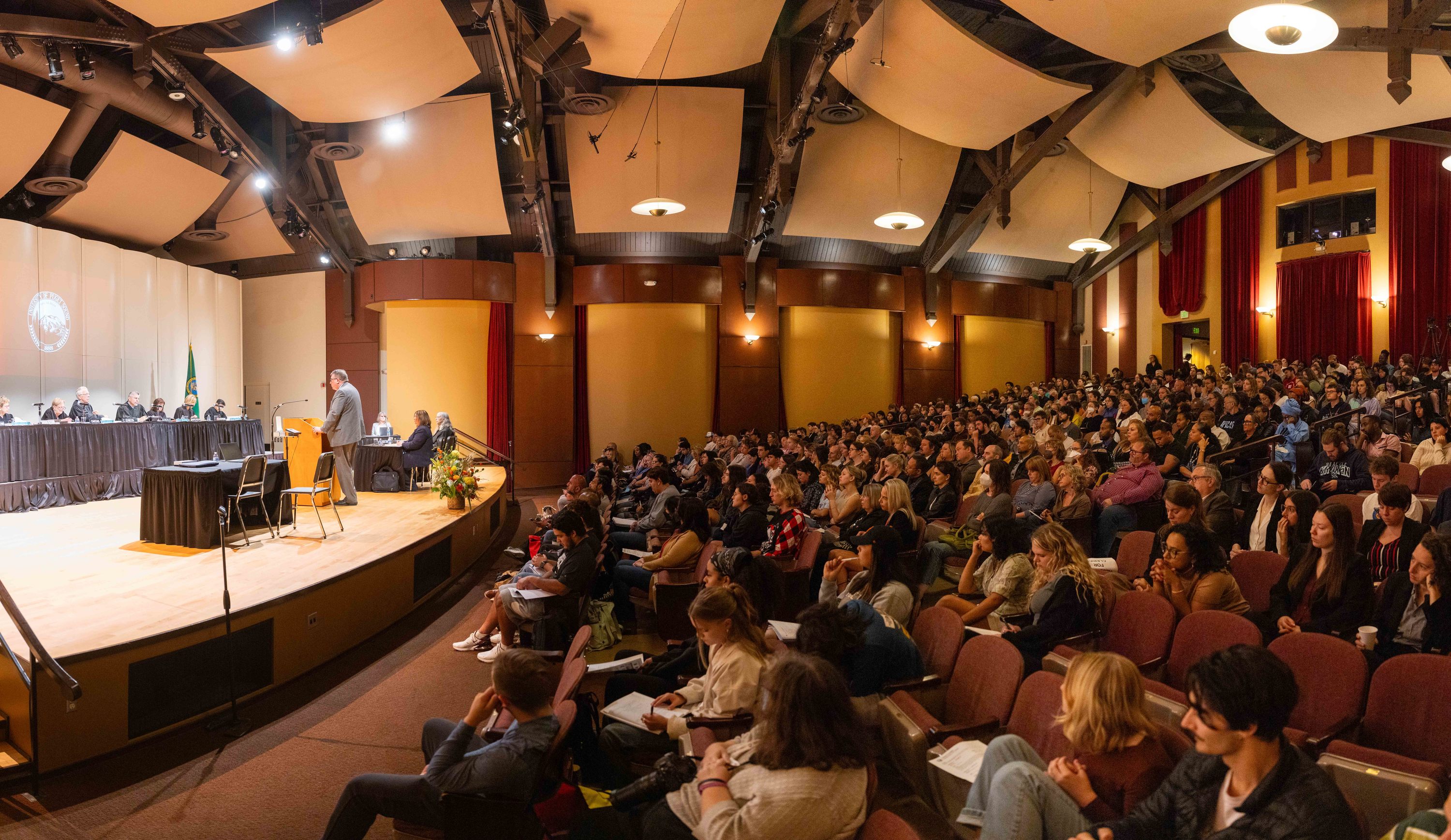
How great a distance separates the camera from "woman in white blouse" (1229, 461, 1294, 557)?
387 cm

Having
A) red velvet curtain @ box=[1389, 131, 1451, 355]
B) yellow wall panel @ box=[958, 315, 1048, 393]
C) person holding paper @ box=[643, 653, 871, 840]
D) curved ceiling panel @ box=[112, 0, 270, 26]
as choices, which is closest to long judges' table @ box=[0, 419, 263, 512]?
curved ceiling panel @ box=[112, 0, 270, 26]

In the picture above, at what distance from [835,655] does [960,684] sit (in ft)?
1.45

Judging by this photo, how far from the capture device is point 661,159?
11.4 meters

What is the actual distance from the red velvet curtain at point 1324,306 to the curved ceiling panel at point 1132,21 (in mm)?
5397

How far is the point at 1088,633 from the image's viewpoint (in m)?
3.06

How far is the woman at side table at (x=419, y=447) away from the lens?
371 inches

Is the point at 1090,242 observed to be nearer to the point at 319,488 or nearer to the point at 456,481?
the point at 456,481

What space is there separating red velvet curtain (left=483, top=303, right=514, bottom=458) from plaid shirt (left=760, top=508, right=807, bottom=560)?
353 inches

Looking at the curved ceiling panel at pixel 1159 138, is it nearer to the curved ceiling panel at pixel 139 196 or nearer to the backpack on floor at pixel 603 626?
the backpack on floor at pixel 603 626

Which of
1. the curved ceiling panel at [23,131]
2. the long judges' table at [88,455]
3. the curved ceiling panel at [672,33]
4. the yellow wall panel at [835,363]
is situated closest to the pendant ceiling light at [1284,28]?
the curved ceiling panel at [672,33]

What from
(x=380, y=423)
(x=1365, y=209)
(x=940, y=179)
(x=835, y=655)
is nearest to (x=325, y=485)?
(x=380, y=423)

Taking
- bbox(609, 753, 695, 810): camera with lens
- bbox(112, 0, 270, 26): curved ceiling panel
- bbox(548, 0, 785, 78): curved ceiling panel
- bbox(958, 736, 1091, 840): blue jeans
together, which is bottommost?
bbox(609, 753, 695, 810): camera with lens

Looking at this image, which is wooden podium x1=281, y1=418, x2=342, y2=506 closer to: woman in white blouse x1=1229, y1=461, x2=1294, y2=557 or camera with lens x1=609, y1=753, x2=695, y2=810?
camera with lens x1=609, y1=753, x2=695, y2=810

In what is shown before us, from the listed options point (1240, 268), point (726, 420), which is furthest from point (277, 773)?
point (1240, 268)
